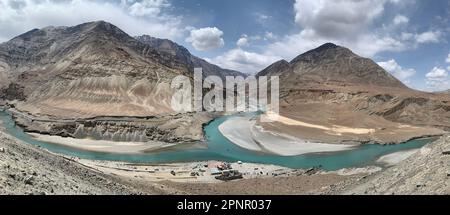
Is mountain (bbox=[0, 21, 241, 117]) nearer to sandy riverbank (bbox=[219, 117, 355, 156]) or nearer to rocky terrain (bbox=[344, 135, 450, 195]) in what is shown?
sandy riverbank (bbox=[219, 117, 355, 156])

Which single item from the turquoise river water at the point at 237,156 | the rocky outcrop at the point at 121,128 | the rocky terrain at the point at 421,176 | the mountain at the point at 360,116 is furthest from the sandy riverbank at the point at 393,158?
the rocky terrain at the point at 421,176

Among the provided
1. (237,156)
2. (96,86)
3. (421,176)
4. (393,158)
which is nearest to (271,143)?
(237,156)

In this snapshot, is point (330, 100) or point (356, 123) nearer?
point (356, 123)

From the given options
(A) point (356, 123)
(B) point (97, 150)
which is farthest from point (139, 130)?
(A) point (356, 123)

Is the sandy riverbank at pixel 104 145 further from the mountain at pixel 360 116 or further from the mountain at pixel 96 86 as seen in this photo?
the mountain at pixel 360 116

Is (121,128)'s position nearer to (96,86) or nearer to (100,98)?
(100,98)
